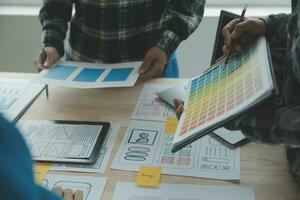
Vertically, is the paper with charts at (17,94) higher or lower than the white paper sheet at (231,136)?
lower

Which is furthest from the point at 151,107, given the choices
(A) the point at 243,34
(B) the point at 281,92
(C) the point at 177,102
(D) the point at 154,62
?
(B) the point at 281,92

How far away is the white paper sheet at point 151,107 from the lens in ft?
3.84

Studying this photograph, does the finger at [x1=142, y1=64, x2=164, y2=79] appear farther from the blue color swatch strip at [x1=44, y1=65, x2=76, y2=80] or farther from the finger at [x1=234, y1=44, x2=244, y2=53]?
the finger at [x1=234, y1=44, x2=244, y2=53]

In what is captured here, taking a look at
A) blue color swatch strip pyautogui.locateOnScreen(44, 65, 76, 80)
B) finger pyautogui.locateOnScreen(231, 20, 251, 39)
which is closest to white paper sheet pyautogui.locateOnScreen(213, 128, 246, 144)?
finger pyautogui.locateOnScreen(231, 20, 251, 39)

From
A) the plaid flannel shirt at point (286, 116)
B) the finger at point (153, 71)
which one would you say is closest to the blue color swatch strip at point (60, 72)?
the finger at point (153, 71)

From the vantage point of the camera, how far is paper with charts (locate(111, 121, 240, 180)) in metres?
0.94

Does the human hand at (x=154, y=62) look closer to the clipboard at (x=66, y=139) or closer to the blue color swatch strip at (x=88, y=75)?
the blue color swatch strip at (x=88, y=75)

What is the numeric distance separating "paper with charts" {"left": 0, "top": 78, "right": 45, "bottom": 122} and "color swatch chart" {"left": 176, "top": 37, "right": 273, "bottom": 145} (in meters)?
0.46

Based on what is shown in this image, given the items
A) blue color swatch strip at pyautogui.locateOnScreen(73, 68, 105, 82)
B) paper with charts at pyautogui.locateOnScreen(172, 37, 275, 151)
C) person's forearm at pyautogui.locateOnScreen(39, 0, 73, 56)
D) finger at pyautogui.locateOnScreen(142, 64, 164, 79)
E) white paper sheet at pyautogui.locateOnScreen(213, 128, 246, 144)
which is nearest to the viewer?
paper with charts at pyautogui.locateOnScreen(172, 37, 275, 151)

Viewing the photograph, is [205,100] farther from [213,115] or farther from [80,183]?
[80,183]

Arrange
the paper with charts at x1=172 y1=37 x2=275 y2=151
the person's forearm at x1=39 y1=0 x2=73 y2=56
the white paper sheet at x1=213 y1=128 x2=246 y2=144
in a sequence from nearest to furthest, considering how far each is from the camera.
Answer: the paper with charts at x1=172 y1=37 x2=275 y2=151 < the white paper sheet at x1=213 y1=128 x2=246 y2=144 < the person's forearm at x1=39 y1=0 x2=73 y2=56

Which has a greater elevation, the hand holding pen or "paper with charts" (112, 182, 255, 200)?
the hand holding pen

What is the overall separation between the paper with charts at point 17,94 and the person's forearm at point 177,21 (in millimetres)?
432

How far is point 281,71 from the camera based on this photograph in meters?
1.00
